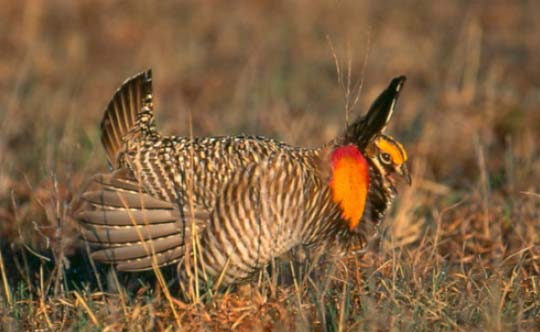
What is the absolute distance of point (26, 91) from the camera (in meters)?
7.33

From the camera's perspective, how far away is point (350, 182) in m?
3.98

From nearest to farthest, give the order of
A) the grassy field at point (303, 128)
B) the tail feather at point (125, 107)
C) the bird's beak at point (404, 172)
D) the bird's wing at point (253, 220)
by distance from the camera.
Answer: the grassy field at point (303, 128), the bird's wing at point (253, 220), the bird's beak at point (404, 172), the tail feather at point (125, 107)

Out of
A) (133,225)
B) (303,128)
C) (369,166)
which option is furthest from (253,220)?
(303,128)

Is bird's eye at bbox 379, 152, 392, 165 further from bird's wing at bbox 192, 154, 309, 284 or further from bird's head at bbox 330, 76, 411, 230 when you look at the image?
bird's wing at bbox 192, 154, 309, 284

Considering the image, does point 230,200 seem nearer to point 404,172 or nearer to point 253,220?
point 253,220

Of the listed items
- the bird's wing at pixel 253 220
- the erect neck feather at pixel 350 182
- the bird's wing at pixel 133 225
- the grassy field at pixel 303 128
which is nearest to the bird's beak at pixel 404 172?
the erect neck feather at pixel 350 182

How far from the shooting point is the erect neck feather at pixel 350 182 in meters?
3.93

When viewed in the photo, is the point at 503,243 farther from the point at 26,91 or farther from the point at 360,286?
the point at 26,91

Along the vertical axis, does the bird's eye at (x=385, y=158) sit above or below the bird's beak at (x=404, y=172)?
above

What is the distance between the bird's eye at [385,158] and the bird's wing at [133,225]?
764 millimetres

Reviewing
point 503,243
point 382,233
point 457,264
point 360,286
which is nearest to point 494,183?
point 503,243

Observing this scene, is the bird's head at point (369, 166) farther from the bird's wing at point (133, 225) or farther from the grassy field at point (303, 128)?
the bird's wing at point (133, 225)

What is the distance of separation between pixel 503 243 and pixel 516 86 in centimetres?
311

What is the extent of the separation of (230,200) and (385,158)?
707 mm
